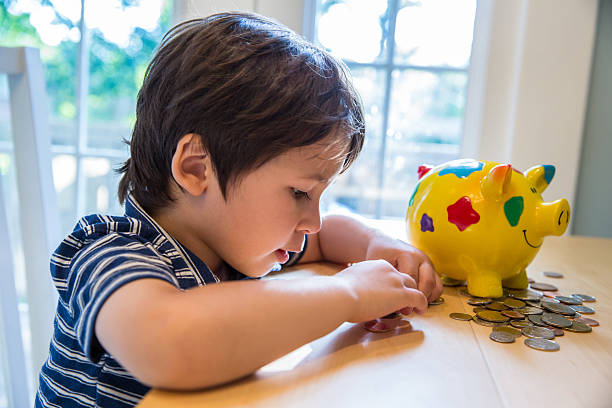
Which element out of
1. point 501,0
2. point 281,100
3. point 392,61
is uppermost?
point 501,0

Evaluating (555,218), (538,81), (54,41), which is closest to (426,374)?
(555,218)

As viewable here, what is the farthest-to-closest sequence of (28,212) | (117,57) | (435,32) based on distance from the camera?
(117,57) → (435,32) → (28,212)

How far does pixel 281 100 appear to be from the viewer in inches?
21.5

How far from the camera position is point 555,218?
621 millimetres

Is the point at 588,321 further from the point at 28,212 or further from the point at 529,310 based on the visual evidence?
the point at 28,212

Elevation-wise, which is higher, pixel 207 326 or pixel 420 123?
pixel 420 123

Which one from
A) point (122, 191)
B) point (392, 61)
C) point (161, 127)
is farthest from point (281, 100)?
point (392, 61)

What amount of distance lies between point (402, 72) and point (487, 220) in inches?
39.0

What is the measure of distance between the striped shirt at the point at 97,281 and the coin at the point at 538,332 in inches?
13.9

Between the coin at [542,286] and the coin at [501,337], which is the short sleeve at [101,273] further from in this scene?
the coin at [542,286]

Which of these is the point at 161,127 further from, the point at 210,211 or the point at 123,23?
the point at 123,23

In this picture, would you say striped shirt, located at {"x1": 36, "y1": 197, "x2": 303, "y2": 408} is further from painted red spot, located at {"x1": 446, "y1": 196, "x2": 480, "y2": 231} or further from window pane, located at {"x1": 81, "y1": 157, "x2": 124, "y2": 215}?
window pane, located at {"x1": 81, "y1": 157, "x2": 124, "y2": 215}

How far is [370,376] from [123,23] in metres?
1.56

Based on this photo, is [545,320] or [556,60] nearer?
[545,320]
